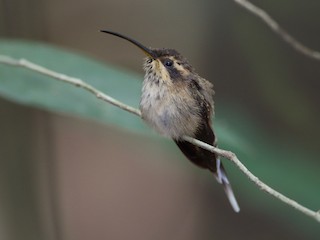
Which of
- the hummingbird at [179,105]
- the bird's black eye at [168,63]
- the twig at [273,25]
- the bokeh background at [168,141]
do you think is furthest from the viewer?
the bokeh background at [168,141]

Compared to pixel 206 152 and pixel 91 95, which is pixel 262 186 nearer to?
pixel 206 152

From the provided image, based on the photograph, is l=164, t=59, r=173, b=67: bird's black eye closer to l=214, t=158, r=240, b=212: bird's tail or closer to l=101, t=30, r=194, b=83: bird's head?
l=101, t=30, r=194, b=83: bird's head

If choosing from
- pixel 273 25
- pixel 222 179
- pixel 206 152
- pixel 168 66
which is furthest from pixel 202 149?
pixel 273 25

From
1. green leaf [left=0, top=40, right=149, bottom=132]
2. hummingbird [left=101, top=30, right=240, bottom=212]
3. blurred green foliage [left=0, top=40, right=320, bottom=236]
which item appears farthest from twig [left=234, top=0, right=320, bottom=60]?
green leaf [left=0, top=40, right=149, bottom=132]

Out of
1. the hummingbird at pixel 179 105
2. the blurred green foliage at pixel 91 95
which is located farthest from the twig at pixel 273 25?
the blurred green foliage at pixel 91 95

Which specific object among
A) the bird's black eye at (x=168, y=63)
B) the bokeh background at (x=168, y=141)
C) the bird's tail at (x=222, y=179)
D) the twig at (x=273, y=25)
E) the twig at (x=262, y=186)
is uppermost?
the twig at (x=273, y=25)

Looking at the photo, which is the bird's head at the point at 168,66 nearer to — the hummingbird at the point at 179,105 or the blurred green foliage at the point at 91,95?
the hummingbird at the point at 179,105

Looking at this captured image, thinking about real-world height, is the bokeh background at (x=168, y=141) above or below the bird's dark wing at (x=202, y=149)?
below
